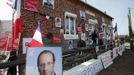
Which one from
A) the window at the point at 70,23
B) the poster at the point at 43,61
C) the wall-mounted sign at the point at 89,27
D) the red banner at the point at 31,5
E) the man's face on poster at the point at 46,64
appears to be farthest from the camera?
the wall-mounted sign at the point at 89,27

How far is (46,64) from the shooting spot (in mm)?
5309

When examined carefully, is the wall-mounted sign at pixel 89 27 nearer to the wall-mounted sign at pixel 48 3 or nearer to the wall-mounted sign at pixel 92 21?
the wall-mounted sign at pixel 92 21

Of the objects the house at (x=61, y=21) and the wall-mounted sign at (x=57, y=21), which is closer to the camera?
the house at (x=61, y=21)

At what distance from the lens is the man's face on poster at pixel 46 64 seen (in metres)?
5.20

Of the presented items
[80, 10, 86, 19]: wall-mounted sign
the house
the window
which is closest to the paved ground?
the house

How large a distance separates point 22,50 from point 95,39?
384 inches

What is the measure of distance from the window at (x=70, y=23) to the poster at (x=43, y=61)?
9.72m

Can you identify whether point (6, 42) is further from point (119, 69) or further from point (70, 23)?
point (70, 23)

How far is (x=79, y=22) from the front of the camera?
17.5 meters

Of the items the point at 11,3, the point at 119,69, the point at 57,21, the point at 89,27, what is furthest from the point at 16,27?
the point at 89,27

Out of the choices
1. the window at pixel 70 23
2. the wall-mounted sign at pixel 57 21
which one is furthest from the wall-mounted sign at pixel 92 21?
the wall-mounted sign at pixel 57 21

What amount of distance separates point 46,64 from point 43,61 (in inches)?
4.2

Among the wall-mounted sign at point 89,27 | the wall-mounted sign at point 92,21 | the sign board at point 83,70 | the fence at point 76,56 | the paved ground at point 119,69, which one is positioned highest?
the wall-mounted sign at point 92,21

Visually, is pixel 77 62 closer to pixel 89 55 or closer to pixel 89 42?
pixel 89 55
